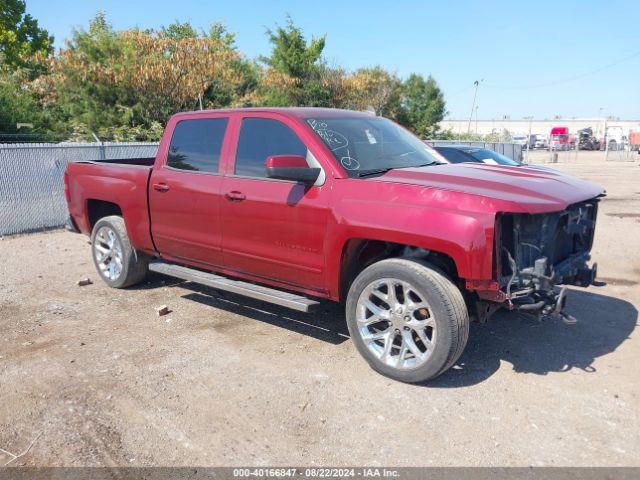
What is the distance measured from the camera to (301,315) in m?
5.45

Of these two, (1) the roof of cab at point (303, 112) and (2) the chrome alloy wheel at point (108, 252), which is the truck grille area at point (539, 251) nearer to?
(1) the roof of cab at point (303, 112)

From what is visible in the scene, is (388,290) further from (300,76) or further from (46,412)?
(300,76)

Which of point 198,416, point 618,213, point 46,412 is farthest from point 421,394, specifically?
point 618,213

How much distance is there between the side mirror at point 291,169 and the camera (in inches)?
158

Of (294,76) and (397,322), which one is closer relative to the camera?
(397,322)

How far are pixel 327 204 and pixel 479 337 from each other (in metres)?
1.88

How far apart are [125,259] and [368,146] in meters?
3.13

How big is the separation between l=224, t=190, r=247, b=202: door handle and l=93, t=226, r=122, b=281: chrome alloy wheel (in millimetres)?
2001

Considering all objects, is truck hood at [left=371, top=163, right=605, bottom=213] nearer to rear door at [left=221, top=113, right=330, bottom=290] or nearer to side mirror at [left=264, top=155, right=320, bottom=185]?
side mirror at [left=264, top=155, right=320, bottom=185]

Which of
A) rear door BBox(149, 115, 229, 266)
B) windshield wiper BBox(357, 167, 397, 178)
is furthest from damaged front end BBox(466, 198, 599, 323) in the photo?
rear door BBox(149, 115, 229, 266)

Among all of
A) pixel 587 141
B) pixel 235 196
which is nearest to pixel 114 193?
pixel 235 196

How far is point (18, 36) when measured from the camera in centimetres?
3081

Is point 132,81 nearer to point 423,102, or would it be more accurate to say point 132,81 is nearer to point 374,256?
point 374,256

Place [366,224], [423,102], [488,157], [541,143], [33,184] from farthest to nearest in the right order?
[541,143] < [423,102] < [488,157] < [33,184] < [366,224]
